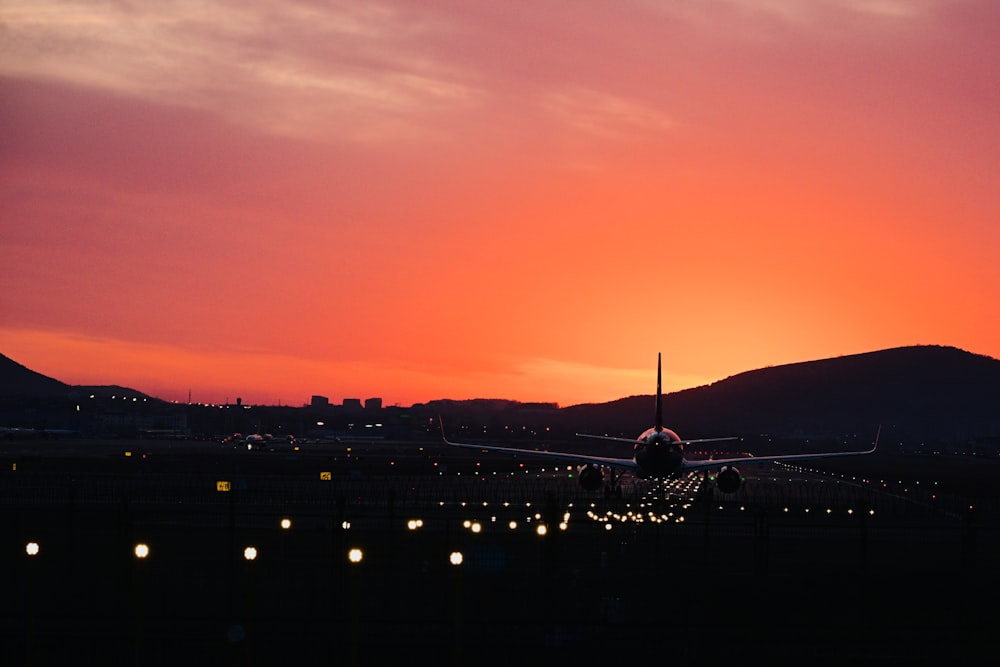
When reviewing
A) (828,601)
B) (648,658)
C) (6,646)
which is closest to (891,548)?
(828,601)

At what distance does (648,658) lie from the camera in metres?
30.1

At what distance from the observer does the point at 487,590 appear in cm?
4153

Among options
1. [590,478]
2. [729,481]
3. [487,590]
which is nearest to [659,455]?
[590,478]

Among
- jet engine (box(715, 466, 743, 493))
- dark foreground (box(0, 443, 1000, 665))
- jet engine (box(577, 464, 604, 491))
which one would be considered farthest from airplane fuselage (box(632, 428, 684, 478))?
dark foreground (box(0, 443, 1000, 665))

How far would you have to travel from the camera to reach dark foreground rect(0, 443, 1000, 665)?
100 feet

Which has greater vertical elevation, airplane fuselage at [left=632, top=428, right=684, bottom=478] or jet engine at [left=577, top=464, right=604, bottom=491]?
airplane fuselage at [left=632, top=428, right=684, bottom=478]

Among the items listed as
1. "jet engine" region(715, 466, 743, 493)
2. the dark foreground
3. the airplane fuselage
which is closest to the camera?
the dark foreground

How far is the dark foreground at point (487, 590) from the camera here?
30.6 metres

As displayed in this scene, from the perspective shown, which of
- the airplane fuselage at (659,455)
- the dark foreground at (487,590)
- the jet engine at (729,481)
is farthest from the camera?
the jet engine at (729,481)

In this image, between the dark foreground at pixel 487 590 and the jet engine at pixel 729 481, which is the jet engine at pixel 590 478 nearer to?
the jet engine at pixel 729 481

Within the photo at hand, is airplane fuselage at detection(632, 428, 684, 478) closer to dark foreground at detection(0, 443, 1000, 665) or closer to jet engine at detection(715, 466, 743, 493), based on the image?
jet engine at detection(715, 466, 743, 493)

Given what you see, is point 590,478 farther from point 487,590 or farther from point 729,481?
point 487,590

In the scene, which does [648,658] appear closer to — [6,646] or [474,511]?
[6,646]

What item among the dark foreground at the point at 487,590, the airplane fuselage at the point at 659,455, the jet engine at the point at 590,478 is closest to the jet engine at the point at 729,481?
the airplane fuselage at the point at 659,455
